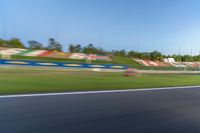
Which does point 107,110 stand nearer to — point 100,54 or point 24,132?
point 24,132

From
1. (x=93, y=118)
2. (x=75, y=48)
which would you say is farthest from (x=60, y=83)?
(x=75, y=48)

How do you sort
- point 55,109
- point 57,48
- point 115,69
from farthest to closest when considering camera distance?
point 57,48 < point 115,69 < point 55,109

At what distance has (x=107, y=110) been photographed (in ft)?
20.5

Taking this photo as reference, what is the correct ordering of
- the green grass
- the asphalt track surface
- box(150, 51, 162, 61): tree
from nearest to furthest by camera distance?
the asphalt track surface, the green grass, box(150, 51, 162, 61): tree

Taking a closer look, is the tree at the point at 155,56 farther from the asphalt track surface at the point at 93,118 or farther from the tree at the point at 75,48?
the asphalt track surface at the point at 93,118

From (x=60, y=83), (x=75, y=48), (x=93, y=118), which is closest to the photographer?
(x=93, y=118)

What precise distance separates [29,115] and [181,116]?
3.63 m

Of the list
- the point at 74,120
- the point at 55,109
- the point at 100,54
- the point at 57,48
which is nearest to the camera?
the point at 74,120

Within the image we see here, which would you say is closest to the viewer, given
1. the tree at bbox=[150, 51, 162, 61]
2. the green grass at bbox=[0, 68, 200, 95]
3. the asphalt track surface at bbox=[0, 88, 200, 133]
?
the asphalt track surface at bbox=[0, 88, 200, 133]

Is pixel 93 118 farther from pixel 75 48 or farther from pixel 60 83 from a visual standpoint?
pixel 75 48

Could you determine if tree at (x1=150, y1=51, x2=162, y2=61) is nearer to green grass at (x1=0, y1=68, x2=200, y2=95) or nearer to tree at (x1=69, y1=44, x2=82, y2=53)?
tree at (x1=69, y1=44, x2=82, y2=53)

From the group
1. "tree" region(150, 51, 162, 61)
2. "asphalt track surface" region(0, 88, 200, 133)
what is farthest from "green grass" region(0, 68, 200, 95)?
"tree" region(150, 51, 162, 61)

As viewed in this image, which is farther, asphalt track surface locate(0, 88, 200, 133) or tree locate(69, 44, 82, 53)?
tree locate(69, 44, 82, 53)

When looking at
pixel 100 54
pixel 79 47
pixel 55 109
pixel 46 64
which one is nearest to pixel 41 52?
→ pixel 100 54
